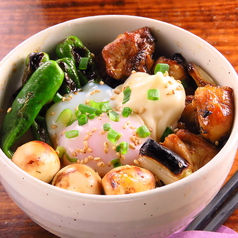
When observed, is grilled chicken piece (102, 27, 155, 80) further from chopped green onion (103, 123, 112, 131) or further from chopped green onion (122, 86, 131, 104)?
chopped green onion (103, 123, 112, 131)

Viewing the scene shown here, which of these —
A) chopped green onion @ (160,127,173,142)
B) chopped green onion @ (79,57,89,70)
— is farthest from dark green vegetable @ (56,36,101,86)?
chopped green onion @ (160,127,173,142)

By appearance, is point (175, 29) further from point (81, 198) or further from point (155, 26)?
point (81, 198)

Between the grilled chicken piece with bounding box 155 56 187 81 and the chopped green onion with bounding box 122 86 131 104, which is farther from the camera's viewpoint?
the grilled chicken piece with bounding box 155 56 187 81

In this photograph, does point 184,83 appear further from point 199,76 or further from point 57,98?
point 57,98

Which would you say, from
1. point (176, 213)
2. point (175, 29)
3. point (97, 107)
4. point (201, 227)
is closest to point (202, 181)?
point (176, 213)

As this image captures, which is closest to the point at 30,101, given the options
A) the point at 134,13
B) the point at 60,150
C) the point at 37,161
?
the point at 60,150

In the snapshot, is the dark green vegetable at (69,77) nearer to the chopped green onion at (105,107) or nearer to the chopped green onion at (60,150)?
the chopped green onion at (105,107)
